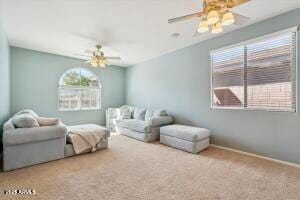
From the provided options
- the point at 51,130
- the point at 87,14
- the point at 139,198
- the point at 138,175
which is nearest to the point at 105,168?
the point at 138,175

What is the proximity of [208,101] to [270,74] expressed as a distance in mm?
1411

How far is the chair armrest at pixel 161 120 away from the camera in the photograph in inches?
176

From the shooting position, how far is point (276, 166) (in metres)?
2.70

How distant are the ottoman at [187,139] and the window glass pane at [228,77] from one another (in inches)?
36.2

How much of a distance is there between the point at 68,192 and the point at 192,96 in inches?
139

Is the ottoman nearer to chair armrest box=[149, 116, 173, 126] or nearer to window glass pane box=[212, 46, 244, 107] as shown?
chair armrest box=[149, 116, 173, 126]

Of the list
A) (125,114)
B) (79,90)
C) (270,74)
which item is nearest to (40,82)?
(79,90)

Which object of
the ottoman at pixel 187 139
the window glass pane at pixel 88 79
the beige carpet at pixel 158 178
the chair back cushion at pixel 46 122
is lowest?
the beige carpet at pixel 158 178

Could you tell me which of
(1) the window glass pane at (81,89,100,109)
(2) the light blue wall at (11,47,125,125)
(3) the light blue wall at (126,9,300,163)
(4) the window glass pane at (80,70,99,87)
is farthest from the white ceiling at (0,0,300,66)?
(1) the window glass pane at (81,89,100,109)

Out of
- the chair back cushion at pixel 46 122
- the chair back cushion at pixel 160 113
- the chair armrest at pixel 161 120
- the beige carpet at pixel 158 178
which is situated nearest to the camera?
the beige carpet at pixel 158 178

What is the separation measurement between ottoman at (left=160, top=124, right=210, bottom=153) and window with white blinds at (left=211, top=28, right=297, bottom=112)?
0.90 m

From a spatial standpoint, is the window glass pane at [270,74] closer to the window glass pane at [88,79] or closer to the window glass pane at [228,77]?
the window glass pane at [228,77]

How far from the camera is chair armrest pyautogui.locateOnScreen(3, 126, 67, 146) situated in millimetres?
2558

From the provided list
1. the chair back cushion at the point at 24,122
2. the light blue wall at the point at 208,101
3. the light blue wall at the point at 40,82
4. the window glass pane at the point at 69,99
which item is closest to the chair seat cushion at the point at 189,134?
the light blue wall at the point at 208,101
